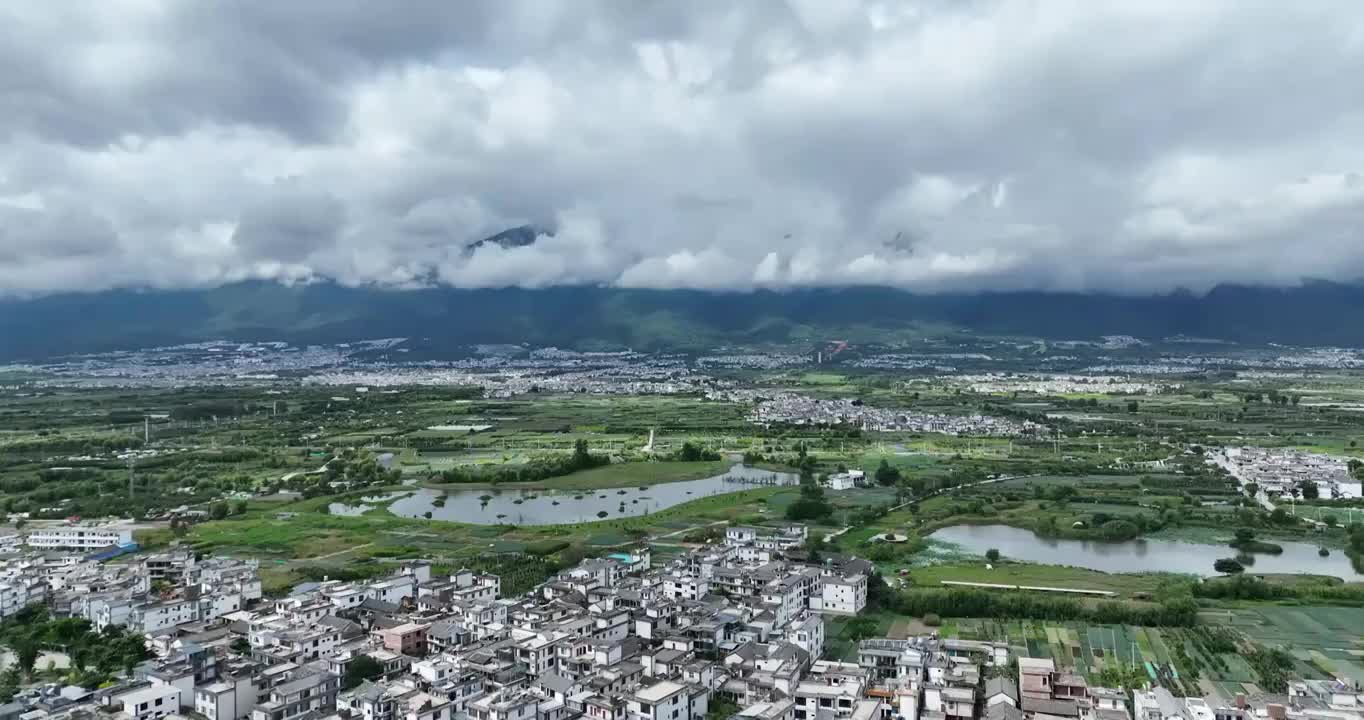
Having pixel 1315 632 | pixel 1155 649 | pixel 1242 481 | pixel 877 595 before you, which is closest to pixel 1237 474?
pixel 1242 481

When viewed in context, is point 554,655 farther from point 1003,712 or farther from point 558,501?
point 558,501

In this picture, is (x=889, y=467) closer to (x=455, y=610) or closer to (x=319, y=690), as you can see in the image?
(x=455, y=610)

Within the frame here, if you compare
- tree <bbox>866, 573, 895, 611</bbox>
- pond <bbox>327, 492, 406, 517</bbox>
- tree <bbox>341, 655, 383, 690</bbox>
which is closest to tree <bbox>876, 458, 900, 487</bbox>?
Answer: tree <bbox>866, 573, 895, 611</bbox>

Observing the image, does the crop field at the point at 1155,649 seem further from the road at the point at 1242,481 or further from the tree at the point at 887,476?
the tree at the point at 887,476

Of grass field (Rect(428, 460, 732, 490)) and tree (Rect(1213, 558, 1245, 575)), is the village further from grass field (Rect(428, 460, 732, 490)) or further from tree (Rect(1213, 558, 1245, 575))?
grass field (Rect(428, 460, 732, 490))

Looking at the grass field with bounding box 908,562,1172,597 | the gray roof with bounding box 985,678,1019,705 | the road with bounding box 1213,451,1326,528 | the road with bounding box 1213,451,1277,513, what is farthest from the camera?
the road with bounding box 1213,451,1277,513

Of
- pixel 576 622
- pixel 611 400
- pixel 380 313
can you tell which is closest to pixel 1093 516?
pixel 576 622
